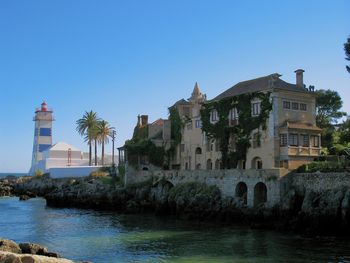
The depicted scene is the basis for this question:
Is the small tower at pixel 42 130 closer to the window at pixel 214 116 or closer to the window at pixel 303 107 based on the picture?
the window at pixel 214 116

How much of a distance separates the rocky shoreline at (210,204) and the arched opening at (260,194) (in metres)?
1.37

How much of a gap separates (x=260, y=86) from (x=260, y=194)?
44.5 feet

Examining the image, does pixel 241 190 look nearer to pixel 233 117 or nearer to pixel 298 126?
pixel 298 126

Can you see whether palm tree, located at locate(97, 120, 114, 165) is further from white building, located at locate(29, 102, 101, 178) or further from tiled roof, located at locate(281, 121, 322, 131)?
tiled roof, located at locate(281, 121, 322, 131)

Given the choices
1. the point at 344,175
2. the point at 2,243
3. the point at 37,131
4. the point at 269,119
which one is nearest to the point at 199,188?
the point at 269,119

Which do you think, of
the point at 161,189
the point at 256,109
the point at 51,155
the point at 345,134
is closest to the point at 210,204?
the point at 161,189

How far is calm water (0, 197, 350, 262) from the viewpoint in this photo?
92.3 feet

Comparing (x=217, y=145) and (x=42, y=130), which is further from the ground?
(x=42, y=130)

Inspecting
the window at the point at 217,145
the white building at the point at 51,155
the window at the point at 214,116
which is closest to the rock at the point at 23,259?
the window at the point at 217,145

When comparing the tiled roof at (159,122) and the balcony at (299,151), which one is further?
the tiled roof at (159,122)

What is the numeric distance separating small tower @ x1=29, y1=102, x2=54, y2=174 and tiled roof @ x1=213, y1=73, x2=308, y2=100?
230 feet

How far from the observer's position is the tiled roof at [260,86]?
50953 mm

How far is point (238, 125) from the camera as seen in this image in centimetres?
5403

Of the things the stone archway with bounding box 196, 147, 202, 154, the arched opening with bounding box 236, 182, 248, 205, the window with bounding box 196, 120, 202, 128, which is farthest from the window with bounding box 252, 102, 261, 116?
the stone archway with bounding box 196, 147, 202, 154
